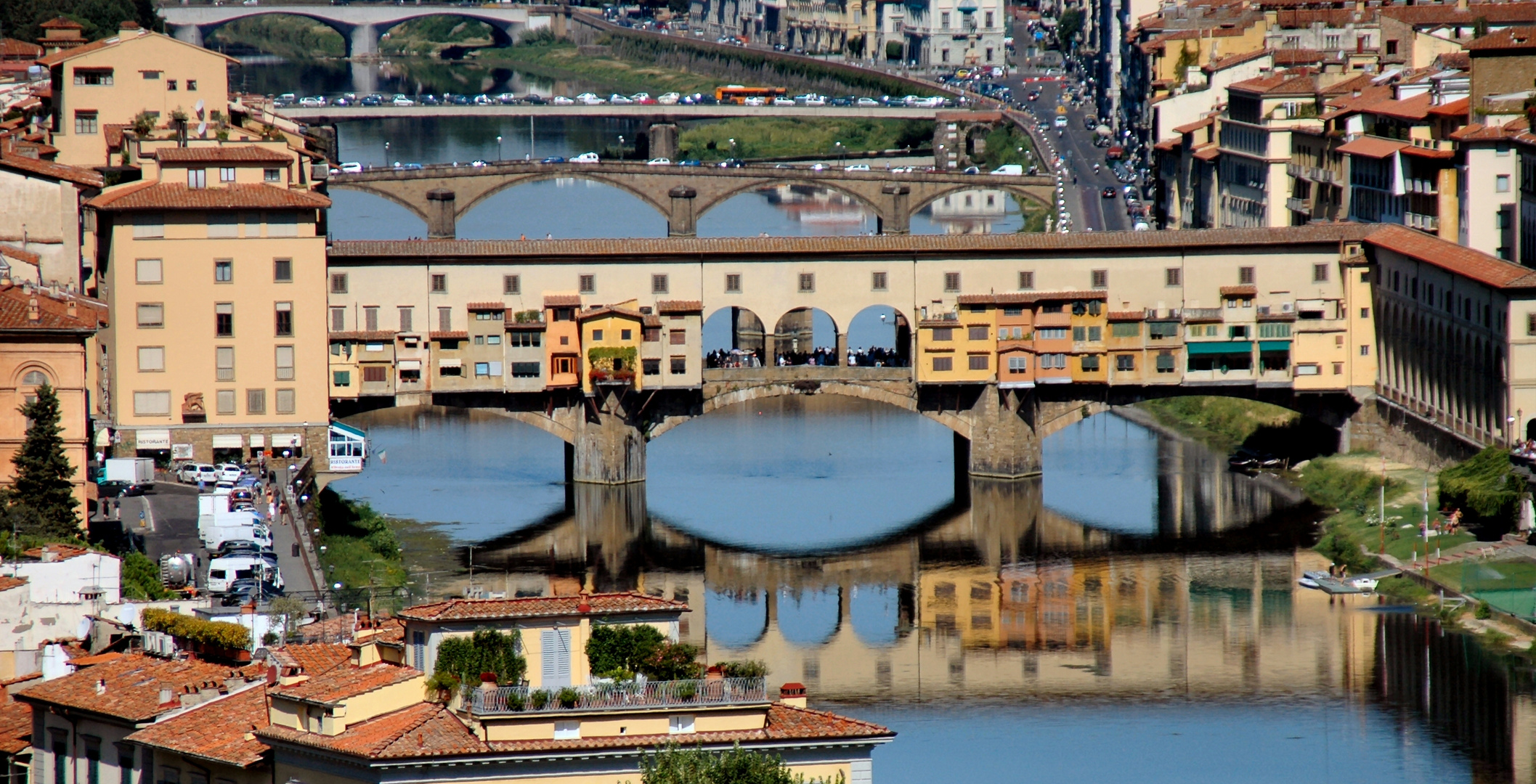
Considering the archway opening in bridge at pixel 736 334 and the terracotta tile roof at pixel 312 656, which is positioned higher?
the archway opening in bridge at pixel 736 334

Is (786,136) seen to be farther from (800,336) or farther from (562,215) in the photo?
(800,336)

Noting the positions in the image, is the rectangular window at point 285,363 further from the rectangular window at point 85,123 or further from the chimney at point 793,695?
the chimney at point 793,695

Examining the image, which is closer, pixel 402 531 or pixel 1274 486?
pixel 402 531

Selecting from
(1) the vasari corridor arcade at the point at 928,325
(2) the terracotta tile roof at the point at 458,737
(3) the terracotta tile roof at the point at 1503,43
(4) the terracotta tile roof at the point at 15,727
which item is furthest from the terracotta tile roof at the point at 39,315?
(3) the terracotta tile roof at the point at 1503,43

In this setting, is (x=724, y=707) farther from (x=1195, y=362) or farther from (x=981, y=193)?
(x=981, y=193)

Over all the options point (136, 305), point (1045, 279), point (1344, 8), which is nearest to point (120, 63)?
point (136, 305)

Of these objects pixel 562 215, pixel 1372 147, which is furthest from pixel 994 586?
pixel 562 215
